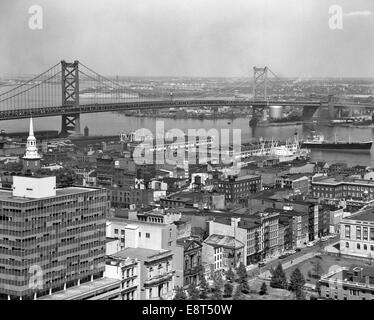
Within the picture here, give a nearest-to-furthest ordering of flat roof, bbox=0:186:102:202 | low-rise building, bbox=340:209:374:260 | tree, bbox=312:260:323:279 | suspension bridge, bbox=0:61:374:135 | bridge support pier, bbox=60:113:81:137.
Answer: flat roof, bbox=0:186:102:202
tree, bbox=312:260:323:279
low-rise building, bbox=340:209:374:260
suspension bridge, bbox=0:61:374:135
bridge support pier, bbox=60:113:81:137

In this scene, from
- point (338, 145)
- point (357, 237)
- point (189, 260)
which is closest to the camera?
point (189, 260)

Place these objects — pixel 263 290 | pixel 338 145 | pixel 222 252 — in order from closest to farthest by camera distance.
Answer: pixel 263 290, pixel 222 252, pixel 338 145


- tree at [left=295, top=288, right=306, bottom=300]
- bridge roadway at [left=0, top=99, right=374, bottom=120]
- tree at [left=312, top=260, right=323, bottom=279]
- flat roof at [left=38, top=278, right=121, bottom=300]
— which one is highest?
bridge roadway at [left=0, top=99, right=374, bottom=120]

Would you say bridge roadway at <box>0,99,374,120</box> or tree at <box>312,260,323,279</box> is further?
bridge roadway at <box>0,99,374,120</box>

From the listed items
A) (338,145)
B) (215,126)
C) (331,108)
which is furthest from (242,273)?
(331,108)

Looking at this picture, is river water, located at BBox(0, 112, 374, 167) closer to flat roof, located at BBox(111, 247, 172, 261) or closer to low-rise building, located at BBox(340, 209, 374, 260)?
low-rise building, located at BBox(340, 209, 374, 260)

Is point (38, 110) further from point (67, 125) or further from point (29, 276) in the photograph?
point (29, 276)

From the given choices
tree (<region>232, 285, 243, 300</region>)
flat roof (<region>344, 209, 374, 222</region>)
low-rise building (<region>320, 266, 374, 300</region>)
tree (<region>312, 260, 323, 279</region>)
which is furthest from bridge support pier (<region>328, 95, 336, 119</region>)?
tree (<region>232, 285, 243, 300</region>)

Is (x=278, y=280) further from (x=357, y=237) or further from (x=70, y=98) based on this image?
(x=70, y=98)
